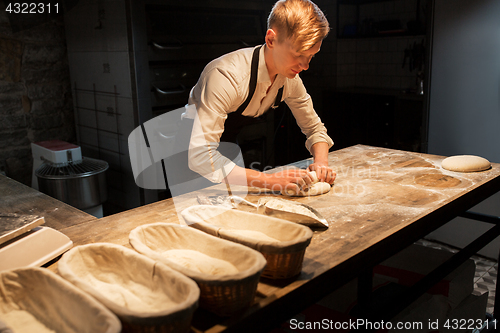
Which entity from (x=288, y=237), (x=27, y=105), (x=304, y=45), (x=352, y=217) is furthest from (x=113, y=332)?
(x=27, y=105)

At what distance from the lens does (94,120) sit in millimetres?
3459

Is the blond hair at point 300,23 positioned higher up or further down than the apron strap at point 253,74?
higher up

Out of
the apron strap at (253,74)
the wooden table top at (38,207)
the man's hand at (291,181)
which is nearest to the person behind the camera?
the wooden table top at (38,207)

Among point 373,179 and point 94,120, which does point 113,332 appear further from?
point 94,120

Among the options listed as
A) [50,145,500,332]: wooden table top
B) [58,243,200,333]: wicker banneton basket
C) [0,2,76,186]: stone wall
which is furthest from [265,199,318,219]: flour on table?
[0,2,76,186]: stone wall

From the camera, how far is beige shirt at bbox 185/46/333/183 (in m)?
1.63

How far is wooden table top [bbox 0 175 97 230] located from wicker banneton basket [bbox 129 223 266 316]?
0.48 metres

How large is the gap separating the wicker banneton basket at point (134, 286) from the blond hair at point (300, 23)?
1.08 m

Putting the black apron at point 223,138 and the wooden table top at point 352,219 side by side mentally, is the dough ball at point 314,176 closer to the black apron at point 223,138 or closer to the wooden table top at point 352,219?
the wooden table top at point 352,219

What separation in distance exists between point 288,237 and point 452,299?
1327 mm

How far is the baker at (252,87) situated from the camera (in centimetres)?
159

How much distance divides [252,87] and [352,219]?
0.79 meters

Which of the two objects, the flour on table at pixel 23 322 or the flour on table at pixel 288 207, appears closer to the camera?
the flour on table at pixel 23 322

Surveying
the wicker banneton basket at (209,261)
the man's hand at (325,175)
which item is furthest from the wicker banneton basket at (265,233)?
the man's hand at (325,175)
